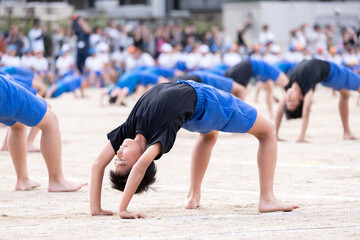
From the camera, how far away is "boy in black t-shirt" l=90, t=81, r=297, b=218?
4.41 meters

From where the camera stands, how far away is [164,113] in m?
4.41

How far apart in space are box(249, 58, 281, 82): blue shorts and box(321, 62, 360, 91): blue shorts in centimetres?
153

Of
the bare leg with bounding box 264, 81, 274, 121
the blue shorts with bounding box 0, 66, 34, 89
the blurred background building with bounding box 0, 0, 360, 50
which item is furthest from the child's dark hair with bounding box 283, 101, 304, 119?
the blurred background building with bounding box 0, 0, 360, 50

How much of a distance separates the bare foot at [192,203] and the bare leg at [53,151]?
1.26m

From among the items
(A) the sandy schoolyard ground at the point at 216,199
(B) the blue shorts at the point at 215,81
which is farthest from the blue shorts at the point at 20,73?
(B) the blue shorts at the point at 215,81

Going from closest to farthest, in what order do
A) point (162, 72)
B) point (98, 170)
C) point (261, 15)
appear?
point (98, 170) < point (162, 72) < point (261, 15)

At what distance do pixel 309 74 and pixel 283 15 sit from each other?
68.7ft

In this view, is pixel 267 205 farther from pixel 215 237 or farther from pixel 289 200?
pixel 215 237

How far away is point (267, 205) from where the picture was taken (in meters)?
4.98

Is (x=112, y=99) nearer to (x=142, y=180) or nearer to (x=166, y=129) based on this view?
(x=142, y=180)

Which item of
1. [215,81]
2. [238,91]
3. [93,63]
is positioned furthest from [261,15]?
[215,81]

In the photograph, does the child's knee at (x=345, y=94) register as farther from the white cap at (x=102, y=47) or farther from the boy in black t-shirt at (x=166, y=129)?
the white cap at (x=102, y=47)

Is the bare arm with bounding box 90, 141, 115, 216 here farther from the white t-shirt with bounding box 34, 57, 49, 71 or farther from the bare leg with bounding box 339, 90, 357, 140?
the white t-shirt with bounding box 34, 57, 49, 71

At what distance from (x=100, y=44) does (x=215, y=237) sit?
1877 cm
